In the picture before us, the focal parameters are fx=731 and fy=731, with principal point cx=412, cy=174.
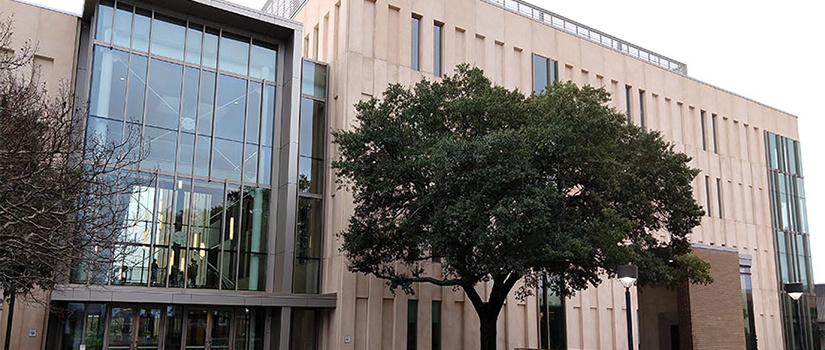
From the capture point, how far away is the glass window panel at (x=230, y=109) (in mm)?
26219

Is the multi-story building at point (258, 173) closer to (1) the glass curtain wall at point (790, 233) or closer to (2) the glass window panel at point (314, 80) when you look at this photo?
(2) the glass window panel at point (314, 80)

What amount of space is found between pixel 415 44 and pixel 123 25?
11.1 metres

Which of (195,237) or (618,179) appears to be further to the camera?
(195,237)

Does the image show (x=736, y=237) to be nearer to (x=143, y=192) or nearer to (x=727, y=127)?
(x=727, y=127)

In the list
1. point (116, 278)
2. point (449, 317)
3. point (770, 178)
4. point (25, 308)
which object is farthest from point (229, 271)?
point (770, 178)

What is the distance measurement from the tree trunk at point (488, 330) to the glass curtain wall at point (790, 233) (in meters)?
26.4

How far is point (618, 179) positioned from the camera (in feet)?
75.2

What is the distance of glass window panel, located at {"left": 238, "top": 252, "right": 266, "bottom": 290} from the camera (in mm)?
25609

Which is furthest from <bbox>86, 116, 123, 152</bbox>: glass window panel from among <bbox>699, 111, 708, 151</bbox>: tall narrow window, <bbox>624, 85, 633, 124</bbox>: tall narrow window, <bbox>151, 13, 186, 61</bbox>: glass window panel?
<bbox>699, 111, 708, 151</bbox>: tall narrow window

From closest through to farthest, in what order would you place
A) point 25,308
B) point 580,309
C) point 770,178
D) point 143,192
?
point 25,308
point 143,192
point 580,309
point 770,178

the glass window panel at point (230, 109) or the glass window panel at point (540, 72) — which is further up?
the glass window panel at point (540, 72)

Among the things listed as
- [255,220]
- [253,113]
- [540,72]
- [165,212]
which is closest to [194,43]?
[253,113]

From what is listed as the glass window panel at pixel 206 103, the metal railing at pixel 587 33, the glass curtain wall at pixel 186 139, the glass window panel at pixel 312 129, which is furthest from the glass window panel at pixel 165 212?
the metal railing at pixel 587 33

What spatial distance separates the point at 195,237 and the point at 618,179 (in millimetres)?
14168
